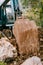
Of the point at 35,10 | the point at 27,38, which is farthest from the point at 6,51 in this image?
the point at 35,10

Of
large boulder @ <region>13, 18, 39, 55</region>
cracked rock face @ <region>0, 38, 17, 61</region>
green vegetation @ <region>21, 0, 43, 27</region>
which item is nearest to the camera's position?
cracked rock face @ <region>0, 38, 17, 61</region>

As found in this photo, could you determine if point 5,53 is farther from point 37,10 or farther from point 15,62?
point 37,10

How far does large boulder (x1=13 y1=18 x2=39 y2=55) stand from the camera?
19.7 feet

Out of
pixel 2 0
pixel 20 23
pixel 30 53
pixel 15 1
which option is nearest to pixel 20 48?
pixel 30 53

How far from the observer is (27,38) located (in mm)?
5988

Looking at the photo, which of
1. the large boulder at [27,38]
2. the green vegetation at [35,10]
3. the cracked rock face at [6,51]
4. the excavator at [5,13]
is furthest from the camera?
the excavator at [5,13]

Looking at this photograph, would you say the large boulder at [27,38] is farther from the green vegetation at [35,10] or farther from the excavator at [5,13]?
the excavator at [5,13]

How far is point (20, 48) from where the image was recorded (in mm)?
6125

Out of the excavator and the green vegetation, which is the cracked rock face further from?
the excavator

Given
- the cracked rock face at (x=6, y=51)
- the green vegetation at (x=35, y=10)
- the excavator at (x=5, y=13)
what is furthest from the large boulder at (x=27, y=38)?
the excavator at (x=5, y=13)

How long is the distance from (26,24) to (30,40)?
1.61ft

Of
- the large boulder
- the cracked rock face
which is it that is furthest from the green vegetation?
the cracked rock face

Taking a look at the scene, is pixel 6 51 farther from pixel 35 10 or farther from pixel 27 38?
→ pixel 35 10

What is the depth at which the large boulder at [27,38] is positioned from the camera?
236 inches
